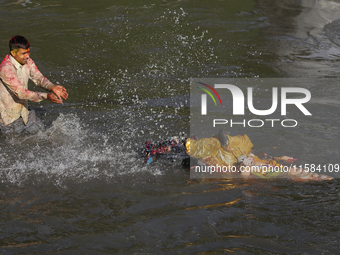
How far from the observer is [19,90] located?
5.05m

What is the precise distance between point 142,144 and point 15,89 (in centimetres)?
200

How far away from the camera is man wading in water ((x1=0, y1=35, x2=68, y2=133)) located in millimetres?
5043

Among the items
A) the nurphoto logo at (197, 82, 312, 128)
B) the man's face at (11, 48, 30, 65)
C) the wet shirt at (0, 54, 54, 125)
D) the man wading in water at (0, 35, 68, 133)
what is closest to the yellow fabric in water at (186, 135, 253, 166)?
the nurphoto logo at (197, 82, 312, 128)

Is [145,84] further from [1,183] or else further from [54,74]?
[1,183]

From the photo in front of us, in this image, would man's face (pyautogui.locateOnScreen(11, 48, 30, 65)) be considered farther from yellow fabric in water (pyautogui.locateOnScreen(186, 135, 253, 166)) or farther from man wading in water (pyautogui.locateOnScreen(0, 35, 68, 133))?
yellow fabric in water (pyautogui.locateOnScreen(186, 135, 253, 166))

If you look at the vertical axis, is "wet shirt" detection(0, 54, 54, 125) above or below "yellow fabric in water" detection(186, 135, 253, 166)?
above

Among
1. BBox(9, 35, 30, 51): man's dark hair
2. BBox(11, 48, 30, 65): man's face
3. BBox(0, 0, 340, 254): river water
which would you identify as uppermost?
BBox(9, 35, 30, 51): man's dark hair

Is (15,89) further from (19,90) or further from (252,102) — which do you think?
(252,102)

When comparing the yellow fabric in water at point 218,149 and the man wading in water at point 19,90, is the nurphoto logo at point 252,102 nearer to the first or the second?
the yellow fabric in water at point 218,149

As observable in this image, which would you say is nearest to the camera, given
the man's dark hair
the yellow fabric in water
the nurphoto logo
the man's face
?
the yellow fabric in water

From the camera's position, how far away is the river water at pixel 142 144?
3.87 metres

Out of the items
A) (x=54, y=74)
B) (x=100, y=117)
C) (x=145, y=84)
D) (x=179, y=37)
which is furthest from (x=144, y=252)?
(x=179, y=37)

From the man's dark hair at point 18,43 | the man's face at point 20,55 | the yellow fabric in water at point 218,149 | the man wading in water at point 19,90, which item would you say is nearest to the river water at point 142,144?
the man wading in water at point 19,90

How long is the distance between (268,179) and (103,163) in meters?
2.32
